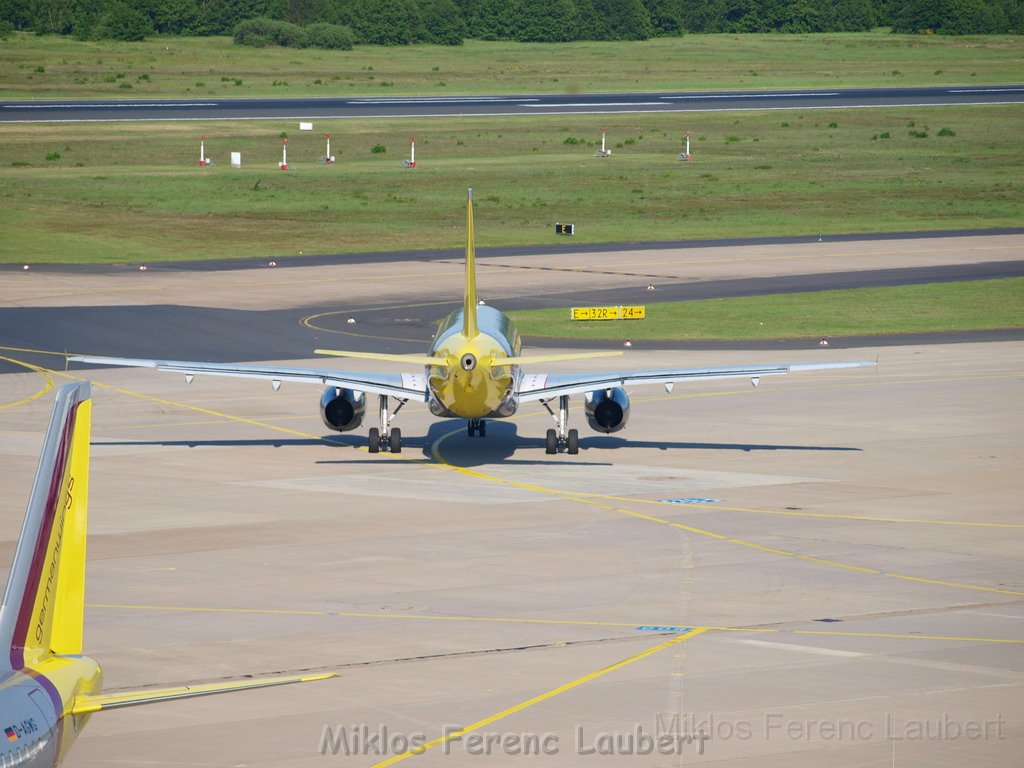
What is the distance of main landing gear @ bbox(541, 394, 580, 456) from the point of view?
4694 centimetres

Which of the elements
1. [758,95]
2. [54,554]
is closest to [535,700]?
[54,554]

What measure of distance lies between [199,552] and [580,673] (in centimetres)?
1197

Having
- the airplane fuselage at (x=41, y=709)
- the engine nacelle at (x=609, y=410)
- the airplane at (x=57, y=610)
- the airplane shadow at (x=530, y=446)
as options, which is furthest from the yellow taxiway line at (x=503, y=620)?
the engine nacelle at (x=609, y=410)

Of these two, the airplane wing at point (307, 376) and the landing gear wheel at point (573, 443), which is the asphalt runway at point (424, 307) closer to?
the airplane wing at point (307, 376)

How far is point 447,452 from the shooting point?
47.7 meters

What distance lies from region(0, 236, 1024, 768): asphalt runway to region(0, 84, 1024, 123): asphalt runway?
105m

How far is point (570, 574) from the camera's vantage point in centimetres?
3281

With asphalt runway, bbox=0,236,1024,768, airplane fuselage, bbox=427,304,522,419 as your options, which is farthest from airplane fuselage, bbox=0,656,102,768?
airplane fuselage, bbox=427,304,522,419

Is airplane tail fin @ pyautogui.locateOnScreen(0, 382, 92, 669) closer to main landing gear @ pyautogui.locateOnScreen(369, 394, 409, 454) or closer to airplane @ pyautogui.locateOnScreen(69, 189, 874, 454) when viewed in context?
airplane @ pyautogui.locateOnScreen(69, 189, 874, 454)

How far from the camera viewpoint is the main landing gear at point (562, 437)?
154 ft

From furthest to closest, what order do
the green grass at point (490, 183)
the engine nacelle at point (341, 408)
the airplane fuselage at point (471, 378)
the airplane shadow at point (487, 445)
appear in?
the green grass at point (490, 183) → the airplane shadow at point (487, 445) → the engine nacelle at point (341, 408) → the airplane fuselage at point (471, 378)

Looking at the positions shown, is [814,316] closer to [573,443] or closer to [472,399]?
[573,443]

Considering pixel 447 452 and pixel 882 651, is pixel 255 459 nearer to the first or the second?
pixel 447 452

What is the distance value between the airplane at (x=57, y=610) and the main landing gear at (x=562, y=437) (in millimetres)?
31063
